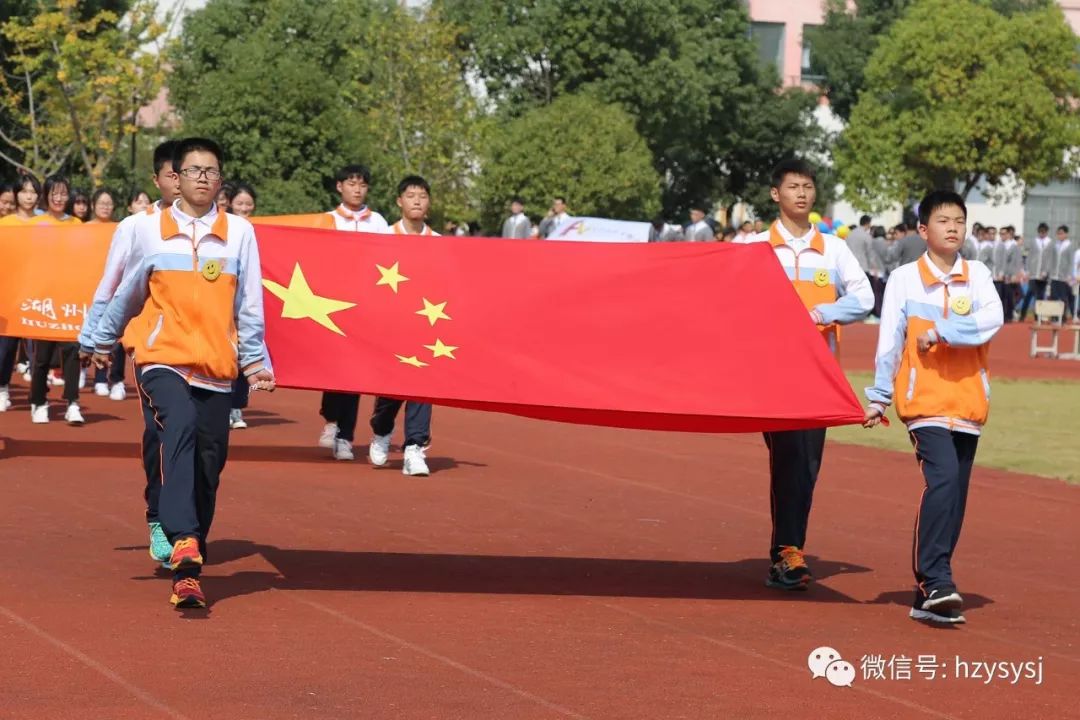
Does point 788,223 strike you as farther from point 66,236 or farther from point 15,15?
point 15,15

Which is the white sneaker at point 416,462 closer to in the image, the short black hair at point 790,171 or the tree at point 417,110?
the short black hair at point 790,171

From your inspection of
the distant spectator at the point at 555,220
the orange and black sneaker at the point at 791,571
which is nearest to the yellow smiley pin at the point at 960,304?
the orange and black sneaker at the point at 791,571

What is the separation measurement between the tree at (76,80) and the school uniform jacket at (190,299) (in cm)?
3024

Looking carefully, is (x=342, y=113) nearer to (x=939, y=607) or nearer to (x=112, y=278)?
(x=112, y=278)

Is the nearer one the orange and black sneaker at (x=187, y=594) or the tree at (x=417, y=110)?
A: the orange and black sneaker at (x=187, y=594)

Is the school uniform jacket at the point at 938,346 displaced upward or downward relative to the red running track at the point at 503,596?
upward

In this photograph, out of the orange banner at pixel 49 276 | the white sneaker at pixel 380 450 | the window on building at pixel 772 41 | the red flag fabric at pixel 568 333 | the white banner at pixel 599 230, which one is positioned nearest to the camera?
the red flag fabric at pixel 568 333

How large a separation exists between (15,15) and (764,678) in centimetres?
3893

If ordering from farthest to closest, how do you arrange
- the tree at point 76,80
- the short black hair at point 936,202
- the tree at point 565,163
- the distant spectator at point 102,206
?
1. the tree at point 565,163
2. the tree at point 76,80
3. the distant spectator at point 102,206
4. the short black hair at point 936,202

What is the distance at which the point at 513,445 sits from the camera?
50.8 ft

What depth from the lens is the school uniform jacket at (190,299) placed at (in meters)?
8.28

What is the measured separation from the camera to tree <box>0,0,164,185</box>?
126 ft

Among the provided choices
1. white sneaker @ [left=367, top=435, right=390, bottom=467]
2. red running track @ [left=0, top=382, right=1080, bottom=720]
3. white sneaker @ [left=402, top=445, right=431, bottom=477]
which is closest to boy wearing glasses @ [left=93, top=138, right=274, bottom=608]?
red running track @ [left=0, top=382, right=1080, bottom=720]

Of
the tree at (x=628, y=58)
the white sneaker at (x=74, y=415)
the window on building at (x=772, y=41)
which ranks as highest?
the window on building at (x=772, y=41)
